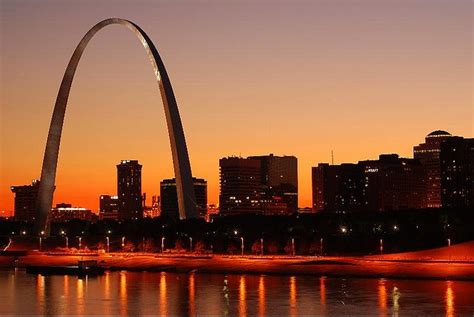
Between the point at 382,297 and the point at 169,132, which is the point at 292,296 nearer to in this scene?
the point at 382,297

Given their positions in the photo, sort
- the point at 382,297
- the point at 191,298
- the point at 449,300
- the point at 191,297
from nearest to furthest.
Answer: the point at 449,300 < the point at 382,297 < the point at 191,298 < the point at 191,297

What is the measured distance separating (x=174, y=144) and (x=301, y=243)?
633 inches

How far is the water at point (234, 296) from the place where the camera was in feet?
144

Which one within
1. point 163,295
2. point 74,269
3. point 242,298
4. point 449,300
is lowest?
point 449,300

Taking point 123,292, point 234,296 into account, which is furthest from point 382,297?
point 123,292

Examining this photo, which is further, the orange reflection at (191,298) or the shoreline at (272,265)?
the shoreline at (272,265)

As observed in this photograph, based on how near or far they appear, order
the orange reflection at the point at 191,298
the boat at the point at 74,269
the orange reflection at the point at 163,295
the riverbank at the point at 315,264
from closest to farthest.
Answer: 1. the orange reflection at the point at 191,298
2. the orange reflection at the point at 163,295
3. the riverbank at the point at 315,264
4. the boat at the point at 74,269

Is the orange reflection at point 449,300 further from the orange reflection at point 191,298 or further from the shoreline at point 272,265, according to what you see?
the orange reflection at point 191,298

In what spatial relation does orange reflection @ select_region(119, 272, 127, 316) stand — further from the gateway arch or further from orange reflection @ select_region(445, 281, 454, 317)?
orange reflection @ select_region(445, 281, 454, 317)

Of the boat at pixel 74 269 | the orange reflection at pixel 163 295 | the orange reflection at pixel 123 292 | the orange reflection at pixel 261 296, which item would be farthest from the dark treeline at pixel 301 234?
the orange reflection at pixel 261 296

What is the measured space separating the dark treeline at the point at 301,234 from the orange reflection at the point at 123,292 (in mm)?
15593

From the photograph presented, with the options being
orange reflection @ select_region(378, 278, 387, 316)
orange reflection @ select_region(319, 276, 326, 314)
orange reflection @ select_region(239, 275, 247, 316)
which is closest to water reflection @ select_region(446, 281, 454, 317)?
orange reflection @ select_region(378, 278, 387, 316)

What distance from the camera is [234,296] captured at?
4988 centimetres

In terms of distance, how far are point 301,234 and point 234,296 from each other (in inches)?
1329
